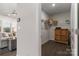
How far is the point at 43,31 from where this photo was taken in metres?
2.57

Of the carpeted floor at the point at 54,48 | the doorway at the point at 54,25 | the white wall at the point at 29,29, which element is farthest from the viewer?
the carpeted floor at the point at 54,48

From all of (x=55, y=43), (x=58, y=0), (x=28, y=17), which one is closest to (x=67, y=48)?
(x=55, y=43)

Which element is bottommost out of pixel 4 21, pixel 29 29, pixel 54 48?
pixel 54 48

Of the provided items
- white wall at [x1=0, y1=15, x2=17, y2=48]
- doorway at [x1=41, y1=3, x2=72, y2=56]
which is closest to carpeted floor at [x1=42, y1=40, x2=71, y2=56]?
doorway at [x1=41, y1=3, x2=72, y2=56]

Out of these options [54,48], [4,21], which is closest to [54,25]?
[54,48]

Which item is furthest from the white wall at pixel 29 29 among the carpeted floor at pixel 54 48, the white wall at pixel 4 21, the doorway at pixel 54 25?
the white wall at pixel 4 21

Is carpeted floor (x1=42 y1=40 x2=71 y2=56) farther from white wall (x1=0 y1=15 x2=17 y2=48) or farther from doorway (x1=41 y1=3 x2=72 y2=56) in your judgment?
white wall (x1=0 y1=15 x2=17 y2=48)

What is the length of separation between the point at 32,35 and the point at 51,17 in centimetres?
88

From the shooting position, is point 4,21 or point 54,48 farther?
point 4,21

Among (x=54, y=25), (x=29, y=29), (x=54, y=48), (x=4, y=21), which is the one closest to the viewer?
(x=29, y=29)

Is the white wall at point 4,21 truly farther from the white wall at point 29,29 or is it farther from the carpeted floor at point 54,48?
the white wall at point 29,29

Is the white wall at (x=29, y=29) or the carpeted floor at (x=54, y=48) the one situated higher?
the white wall at (x=29, y=29)

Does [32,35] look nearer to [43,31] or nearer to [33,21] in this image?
[33,21]

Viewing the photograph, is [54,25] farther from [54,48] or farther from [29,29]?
[29,29]
